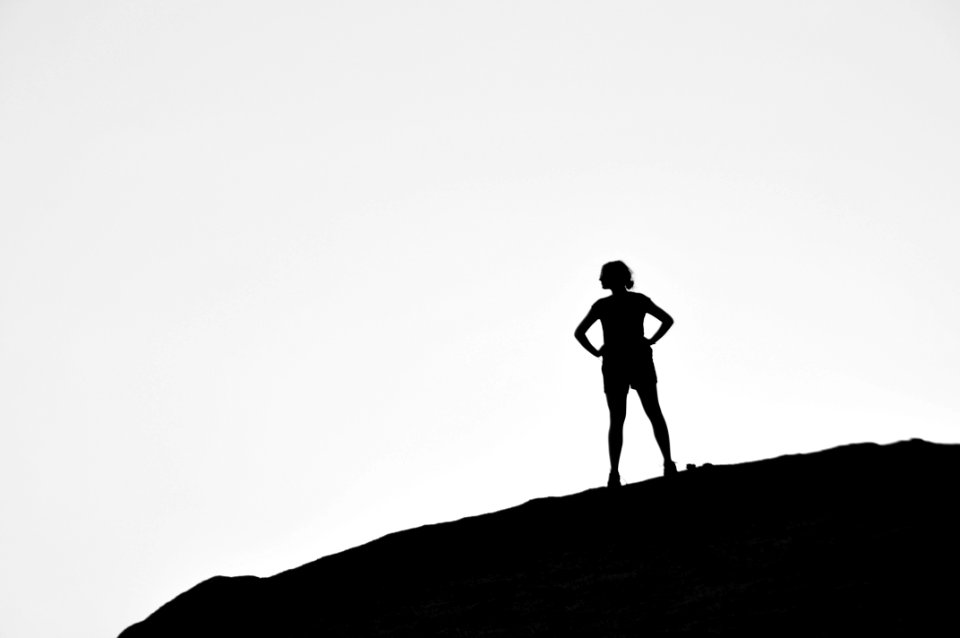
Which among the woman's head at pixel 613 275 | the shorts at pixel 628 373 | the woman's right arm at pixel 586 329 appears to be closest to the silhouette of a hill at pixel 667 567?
the shorts at pixel 628 373

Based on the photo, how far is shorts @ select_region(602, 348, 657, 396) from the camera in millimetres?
8492

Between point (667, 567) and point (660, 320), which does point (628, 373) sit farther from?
point (667, 567)

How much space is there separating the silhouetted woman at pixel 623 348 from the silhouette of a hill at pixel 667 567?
1.98 ft

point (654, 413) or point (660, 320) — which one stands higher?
point (660, 320)

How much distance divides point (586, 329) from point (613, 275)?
0.48 m

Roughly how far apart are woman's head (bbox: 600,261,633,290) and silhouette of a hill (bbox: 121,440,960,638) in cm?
157

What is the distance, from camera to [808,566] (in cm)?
657

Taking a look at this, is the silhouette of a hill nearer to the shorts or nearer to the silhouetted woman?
the silhouetted woman

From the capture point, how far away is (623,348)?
8.53 metres

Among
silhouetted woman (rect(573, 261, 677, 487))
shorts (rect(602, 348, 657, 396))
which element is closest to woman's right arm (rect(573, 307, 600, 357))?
silhouetted woman (rect(573, 261, 677, 487))

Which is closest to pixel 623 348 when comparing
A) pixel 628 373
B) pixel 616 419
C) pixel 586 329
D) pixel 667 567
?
Answer: pixel 628 373

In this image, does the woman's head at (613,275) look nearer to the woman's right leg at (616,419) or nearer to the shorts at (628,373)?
the shorts at (628,373)

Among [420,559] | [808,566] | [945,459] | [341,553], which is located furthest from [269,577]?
[945,459]

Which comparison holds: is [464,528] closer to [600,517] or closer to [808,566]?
[600,517]
